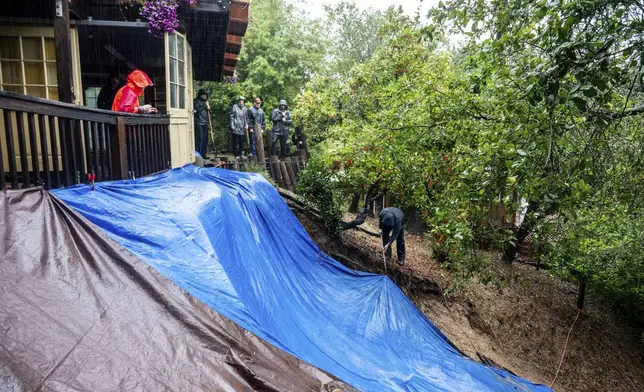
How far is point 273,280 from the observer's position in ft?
15.2

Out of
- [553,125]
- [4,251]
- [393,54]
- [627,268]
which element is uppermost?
[393,54]

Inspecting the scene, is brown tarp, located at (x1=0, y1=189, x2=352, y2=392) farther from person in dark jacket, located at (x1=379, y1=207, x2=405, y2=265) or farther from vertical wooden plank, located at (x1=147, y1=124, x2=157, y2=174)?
person in dark jacket, located at (x1=379, y1=207, x2=405, y2=265)

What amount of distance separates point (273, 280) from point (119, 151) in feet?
7.02

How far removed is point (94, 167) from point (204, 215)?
1159 millimetres

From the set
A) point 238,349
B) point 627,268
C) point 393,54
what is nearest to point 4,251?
point 238,349

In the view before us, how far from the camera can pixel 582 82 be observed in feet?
8.08

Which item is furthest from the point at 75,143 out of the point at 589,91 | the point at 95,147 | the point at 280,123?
the point at 280,123

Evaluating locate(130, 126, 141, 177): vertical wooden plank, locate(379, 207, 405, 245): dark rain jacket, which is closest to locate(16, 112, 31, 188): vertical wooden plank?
locate(130, 126, 141, 177): vertical wooden plank

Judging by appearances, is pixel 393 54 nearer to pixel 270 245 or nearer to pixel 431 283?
pixel 431 283

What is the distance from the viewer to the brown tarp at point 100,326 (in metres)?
2.01

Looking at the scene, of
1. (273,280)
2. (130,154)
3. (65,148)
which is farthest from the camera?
(130,154)

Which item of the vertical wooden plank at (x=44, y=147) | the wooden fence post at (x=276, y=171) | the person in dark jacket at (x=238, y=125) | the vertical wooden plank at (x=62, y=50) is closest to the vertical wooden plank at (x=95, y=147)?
the vertical wooden plank at (x=44, y=147)

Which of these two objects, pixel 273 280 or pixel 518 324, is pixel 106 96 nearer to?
pixel 273 280

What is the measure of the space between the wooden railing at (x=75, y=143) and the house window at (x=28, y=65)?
3.38ft
